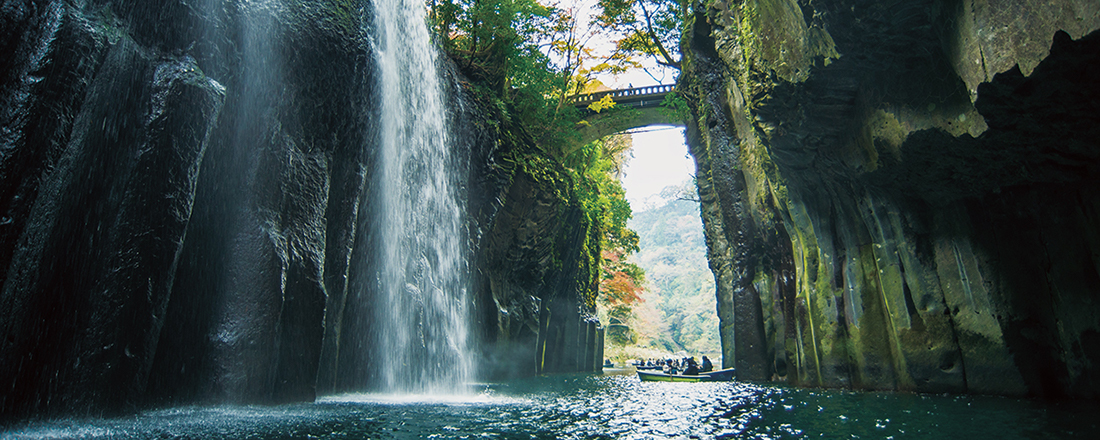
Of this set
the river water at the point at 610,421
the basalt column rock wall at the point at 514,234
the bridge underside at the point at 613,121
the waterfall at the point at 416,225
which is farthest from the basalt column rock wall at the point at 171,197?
the bridge underside at the point at 613,121

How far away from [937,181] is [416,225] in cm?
1073

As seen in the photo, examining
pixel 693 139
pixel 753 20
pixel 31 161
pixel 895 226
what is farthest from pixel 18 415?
pixel 693 139

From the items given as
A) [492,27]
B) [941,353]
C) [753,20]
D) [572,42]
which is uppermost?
[572,42]

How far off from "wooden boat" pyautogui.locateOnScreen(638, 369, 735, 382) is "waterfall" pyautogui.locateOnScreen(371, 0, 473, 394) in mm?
6797

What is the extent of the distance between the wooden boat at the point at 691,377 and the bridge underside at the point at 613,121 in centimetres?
994

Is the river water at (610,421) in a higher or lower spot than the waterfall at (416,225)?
lower

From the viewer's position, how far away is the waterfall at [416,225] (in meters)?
12.4

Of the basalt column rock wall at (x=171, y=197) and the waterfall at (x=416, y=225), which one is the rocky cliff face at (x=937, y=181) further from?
the basalt column rock wall at (x=171, y=197)

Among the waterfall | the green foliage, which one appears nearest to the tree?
the green foliage

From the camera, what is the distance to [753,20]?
10.9 m

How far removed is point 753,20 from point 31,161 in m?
11.3

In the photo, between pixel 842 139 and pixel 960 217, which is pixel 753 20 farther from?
pixel 960 217

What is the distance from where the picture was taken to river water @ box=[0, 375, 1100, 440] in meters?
5.89

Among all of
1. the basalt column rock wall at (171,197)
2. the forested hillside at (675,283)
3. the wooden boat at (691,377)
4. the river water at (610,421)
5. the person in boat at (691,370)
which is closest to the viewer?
the river water at (610,421)
